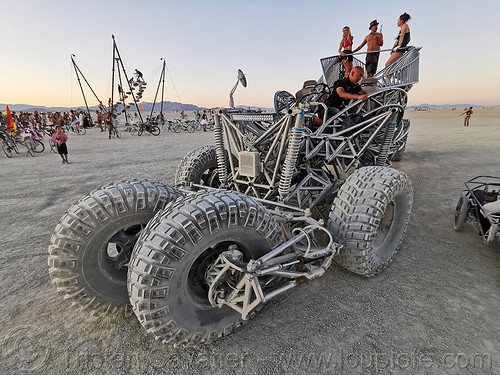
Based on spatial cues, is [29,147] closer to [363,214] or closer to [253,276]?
[253,276]

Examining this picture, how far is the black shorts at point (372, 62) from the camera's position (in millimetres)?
6410

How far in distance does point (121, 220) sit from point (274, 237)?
134 centimetres

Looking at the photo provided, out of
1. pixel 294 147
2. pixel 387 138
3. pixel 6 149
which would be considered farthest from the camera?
pixel 6 149

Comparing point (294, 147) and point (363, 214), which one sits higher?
point (294, 147)

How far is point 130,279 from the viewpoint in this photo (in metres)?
1.77

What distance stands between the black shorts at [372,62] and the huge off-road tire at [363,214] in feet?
15.3

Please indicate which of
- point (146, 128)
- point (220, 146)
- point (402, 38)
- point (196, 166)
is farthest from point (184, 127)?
point (220, 146)

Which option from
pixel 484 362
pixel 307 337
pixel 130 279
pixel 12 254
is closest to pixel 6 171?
pixel 12 254

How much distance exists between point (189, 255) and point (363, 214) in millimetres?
1814

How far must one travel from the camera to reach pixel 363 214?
8.77ft

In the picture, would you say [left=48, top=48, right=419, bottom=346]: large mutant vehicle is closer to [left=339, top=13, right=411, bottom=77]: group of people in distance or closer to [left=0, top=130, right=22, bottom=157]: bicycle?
[left=339, top=13, right=411, bottom=77]: group of people in distance

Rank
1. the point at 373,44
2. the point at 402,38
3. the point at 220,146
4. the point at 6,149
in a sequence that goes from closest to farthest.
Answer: the point at 220,146
the point at 402,38
the point at 373,44
the point at 6,149

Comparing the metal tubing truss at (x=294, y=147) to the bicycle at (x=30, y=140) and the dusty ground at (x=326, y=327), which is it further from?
the bicycle at (x=30, y=140)

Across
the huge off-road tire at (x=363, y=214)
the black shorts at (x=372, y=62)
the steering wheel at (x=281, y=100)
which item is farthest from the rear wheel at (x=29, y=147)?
the huge off-road tire at (x=363, y=214)
